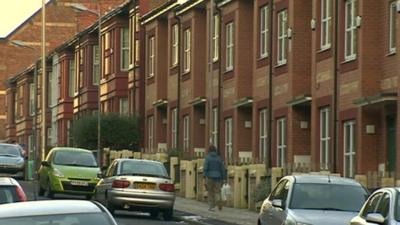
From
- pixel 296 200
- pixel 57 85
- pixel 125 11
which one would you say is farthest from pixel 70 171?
pixel 57 85

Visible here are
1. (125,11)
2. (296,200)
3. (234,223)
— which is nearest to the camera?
(296,200)

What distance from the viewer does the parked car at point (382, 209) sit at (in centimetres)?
1527

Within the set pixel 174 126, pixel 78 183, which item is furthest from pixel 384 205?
pixel 174 126

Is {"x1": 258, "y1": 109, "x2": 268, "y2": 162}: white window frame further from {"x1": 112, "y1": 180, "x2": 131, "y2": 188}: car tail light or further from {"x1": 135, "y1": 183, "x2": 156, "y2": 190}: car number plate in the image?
{"x1": 112, "y1": 180, "x2": 131, "y2": 188}: car tail light

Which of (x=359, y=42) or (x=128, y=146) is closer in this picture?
(x=359, y=42)

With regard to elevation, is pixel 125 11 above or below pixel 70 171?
above

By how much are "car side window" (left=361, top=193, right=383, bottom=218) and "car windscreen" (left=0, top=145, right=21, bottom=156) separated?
37049 mm

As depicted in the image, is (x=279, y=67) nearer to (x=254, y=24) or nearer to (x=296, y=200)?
(x=254, y=24)

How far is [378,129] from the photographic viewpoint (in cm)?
3275

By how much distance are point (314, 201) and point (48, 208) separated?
27.0 ft

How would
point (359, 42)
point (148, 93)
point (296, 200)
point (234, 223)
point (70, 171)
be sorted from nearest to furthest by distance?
point (296, 200)
point (234, 223)
point (359, 42)
point (70, 171)
point (148, 93)

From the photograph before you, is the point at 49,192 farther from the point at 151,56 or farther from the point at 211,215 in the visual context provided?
the point at 151,56

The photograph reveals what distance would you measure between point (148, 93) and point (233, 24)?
43.3 ft

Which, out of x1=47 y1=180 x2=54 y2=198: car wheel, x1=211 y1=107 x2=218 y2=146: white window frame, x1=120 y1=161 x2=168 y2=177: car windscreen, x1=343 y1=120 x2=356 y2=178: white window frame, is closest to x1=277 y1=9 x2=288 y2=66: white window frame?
x1=343 y1=120 x2=356 y2=178: white window frame
